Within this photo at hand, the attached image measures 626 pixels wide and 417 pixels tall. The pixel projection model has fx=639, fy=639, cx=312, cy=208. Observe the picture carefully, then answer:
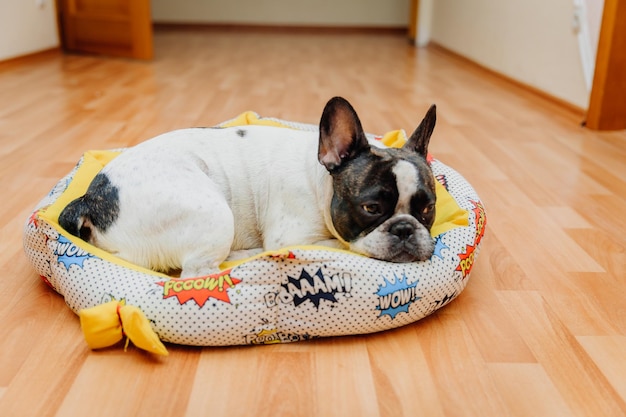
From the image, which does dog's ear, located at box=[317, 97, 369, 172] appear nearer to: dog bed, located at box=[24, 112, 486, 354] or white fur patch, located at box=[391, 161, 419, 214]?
white fur patch, located at box=[391, 161, 419, 214]

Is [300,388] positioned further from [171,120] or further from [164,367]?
[171,120]

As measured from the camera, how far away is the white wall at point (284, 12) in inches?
420

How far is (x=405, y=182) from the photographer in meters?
1.84

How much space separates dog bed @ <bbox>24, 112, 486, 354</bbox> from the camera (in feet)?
5.57

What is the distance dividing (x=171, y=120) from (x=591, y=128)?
9.53ft

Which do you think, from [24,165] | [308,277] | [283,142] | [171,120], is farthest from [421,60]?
[308,277]

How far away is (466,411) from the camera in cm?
149

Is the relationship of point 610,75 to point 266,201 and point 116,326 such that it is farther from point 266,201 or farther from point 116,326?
point 116,326

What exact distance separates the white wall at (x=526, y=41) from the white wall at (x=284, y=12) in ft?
8.71

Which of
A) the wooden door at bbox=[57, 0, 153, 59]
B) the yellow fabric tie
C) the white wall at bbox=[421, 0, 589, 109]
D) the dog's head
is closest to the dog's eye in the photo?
the dog's head

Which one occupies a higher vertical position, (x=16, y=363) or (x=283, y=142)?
(x=283, y=142)

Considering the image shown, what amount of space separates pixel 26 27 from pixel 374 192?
6.50 m

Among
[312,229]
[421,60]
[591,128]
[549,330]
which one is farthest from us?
[421,60]

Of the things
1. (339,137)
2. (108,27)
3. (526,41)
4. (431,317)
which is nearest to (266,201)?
(339,137)
